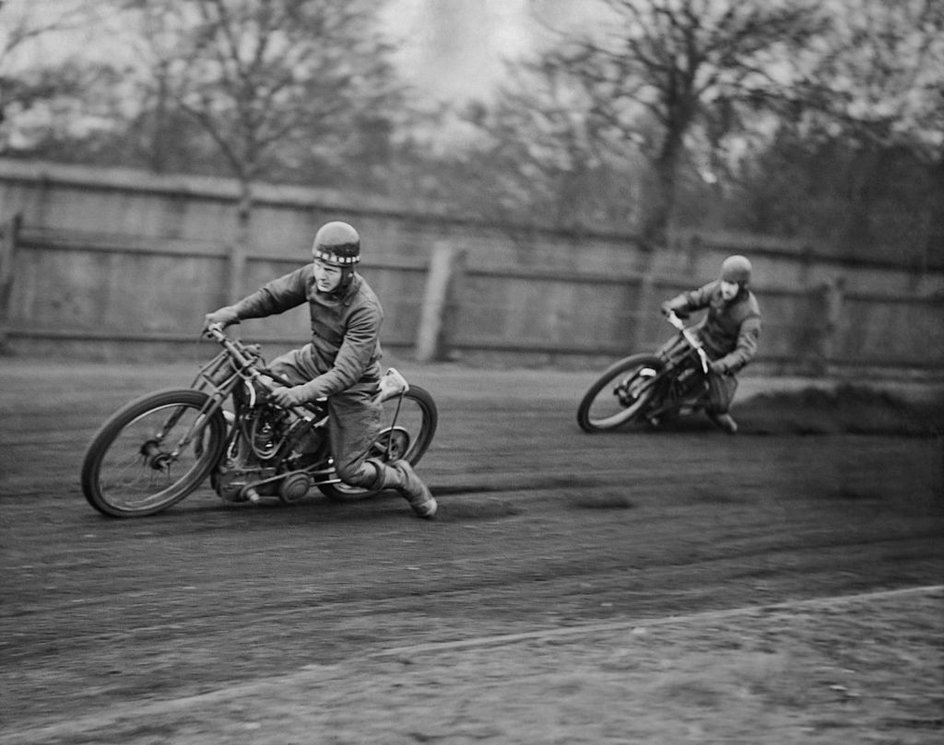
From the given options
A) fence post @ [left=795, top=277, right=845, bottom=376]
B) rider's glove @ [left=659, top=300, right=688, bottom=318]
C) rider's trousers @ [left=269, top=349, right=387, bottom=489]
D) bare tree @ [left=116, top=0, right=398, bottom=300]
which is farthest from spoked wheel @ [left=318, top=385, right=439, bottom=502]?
fence post @ [left=795, top=277, right=845, bottom=376]

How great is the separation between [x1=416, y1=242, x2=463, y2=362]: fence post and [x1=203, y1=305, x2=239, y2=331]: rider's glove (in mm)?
4565

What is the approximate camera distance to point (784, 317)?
14.0 metres

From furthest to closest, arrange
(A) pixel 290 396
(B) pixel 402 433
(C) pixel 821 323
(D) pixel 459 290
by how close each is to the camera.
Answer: (C) pixel 821 323, (D) pixel 459 290, (B) pixel 402 433, (A) pixel 290 396

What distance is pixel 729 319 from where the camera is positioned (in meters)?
9.56

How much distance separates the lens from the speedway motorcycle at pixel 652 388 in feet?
30.9

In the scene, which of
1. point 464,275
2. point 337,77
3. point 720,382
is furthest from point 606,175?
point 720,382

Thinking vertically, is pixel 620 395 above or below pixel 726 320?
below

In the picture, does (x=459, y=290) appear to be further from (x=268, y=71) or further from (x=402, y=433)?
(x=402, y=433)

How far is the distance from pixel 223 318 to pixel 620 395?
4.17 meters

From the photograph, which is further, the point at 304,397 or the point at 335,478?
the point at 335,478

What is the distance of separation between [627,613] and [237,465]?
7.07ft

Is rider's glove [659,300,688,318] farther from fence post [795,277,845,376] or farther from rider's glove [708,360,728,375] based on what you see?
fence post [795,277,845,376]

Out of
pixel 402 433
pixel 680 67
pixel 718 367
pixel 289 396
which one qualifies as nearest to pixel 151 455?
pixel 289 396

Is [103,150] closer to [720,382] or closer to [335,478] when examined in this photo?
[720,382]
